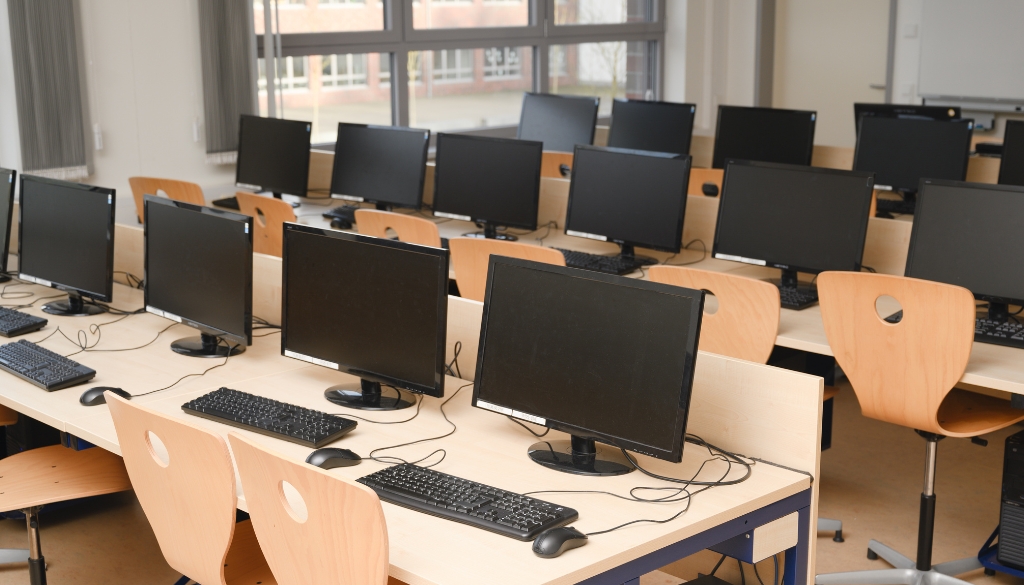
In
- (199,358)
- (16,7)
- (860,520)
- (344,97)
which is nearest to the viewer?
(199,358)

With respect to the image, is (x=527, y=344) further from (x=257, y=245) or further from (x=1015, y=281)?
(x=257, y=245)

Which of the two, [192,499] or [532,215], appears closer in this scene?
[192,499]

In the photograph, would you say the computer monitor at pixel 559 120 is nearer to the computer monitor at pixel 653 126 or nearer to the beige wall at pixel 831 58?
the computer monitor at pixel 653 126

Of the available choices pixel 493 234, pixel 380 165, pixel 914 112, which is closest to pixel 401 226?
pixel 493 234

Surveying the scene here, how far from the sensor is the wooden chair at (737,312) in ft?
10.1

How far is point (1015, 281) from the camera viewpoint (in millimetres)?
3072

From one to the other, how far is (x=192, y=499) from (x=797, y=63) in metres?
7.44

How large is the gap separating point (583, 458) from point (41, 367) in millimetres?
1581

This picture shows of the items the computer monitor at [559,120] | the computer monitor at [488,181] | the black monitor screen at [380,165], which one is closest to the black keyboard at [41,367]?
the computer monitor at [488,181]

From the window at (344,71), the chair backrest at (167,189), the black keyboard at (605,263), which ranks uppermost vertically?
the window at (344,71)

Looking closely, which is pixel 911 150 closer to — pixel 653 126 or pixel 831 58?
pixel 653 126

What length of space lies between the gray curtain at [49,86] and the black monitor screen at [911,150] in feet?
12.5

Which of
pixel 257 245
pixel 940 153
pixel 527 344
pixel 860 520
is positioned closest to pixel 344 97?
pixel 257 245

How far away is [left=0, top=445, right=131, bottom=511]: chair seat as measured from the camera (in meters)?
2.68
